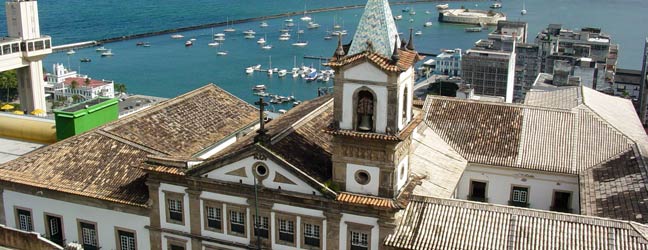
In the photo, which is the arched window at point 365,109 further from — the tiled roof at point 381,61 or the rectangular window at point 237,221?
the rectangular window at point 237,221

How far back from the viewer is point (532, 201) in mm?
38688

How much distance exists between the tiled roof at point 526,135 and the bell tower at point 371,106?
1056 cm

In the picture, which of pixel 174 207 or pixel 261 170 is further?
pixel 174 207

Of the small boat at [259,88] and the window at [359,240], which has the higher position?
the window at [359,240]

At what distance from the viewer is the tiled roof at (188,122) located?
3797 cm

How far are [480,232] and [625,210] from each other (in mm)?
6686

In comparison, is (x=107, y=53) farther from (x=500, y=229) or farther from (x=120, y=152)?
(x=500, y=229)

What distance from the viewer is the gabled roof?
114 feet

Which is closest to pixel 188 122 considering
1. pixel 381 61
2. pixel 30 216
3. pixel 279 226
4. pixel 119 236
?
pixel 119 236

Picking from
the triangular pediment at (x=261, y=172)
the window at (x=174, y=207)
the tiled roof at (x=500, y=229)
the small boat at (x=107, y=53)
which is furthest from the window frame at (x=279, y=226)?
the small boat at (x=107, y=53)

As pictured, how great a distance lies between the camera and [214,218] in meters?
33.1

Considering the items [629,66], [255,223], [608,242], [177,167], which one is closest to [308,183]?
[255,223]

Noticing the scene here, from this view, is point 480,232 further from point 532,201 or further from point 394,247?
point 532,201

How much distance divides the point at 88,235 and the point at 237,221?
8607 millimetres
